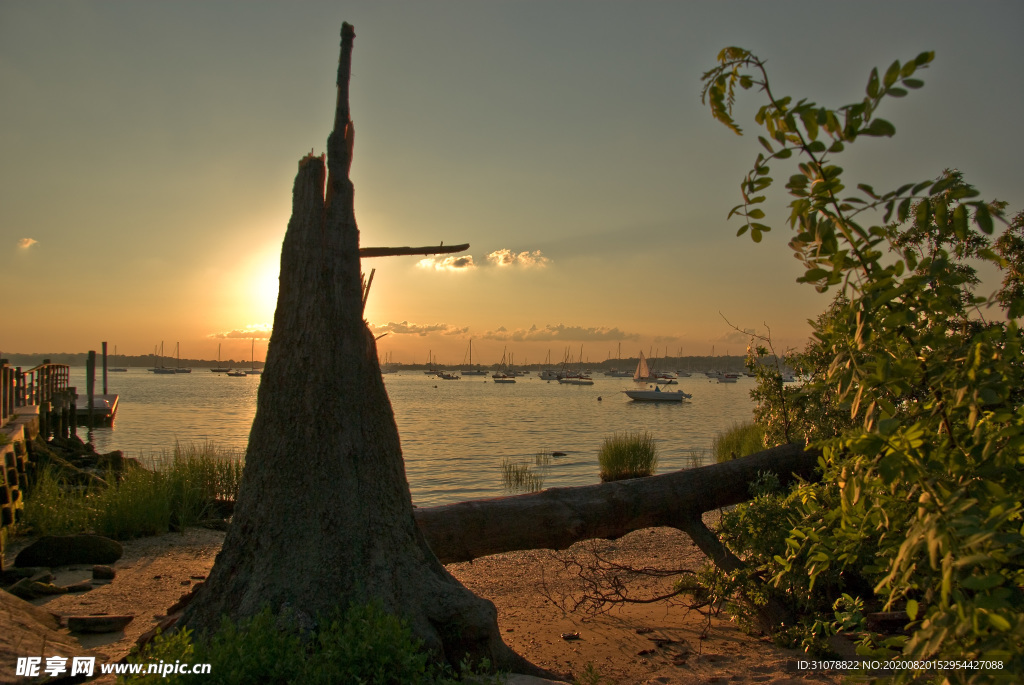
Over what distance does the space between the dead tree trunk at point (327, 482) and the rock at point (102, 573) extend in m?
5.38

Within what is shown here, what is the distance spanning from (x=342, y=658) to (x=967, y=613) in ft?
9.90

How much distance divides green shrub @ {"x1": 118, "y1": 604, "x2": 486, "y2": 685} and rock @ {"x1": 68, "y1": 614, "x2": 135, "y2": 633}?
3.43 meters

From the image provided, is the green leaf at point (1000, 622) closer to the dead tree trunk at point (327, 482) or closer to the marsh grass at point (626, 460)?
the dead tree trunk at point (327, 482)

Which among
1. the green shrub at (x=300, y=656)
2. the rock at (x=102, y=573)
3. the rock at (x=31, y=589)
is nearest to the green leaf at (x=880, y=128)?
the green shrub at (x=300, y=656)

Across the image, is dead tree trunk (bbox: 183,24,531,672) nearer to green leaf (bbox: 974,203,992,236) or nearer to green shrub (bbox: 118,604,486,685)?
green shrub (bbox: 118,604,486,685)

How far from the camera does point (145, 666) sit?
3404 millimetres

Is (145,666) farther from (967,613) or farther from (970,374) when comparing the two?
(970,374)

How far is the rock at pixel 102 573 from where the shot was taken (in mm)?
8336

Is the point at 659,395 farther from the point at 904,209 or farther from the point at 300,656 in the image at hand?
the point at 904,209

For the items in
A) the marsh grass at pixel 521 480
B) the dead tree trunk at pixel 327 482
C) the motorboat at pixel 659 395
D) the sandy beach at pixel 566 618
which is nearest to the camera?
the dead tree trunk at pixel 327 482

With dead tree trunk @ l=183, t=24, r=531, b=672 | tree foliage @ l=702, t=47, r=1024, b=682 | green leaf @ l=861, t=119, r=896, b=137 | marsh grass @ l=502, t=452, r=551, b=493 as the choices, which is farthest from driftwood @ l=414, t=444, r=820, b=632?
marsh grass @ l=502, t=452, r=551, b=493

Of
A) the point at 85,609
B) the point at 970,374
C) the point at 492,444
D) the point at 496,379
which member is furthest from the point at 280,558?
the point at 496,379

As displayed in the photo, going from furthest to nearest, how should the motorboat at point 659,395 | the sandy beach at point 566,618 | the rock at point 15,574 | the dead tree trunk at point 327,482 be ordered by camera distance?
the motorboat at point 659,395 → the rock at point 15,574 → the sandy beach at point 566,618 → the dead tree trunk at point 327,482

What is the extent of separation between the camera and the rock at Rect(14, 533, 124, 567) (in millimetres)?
8461
